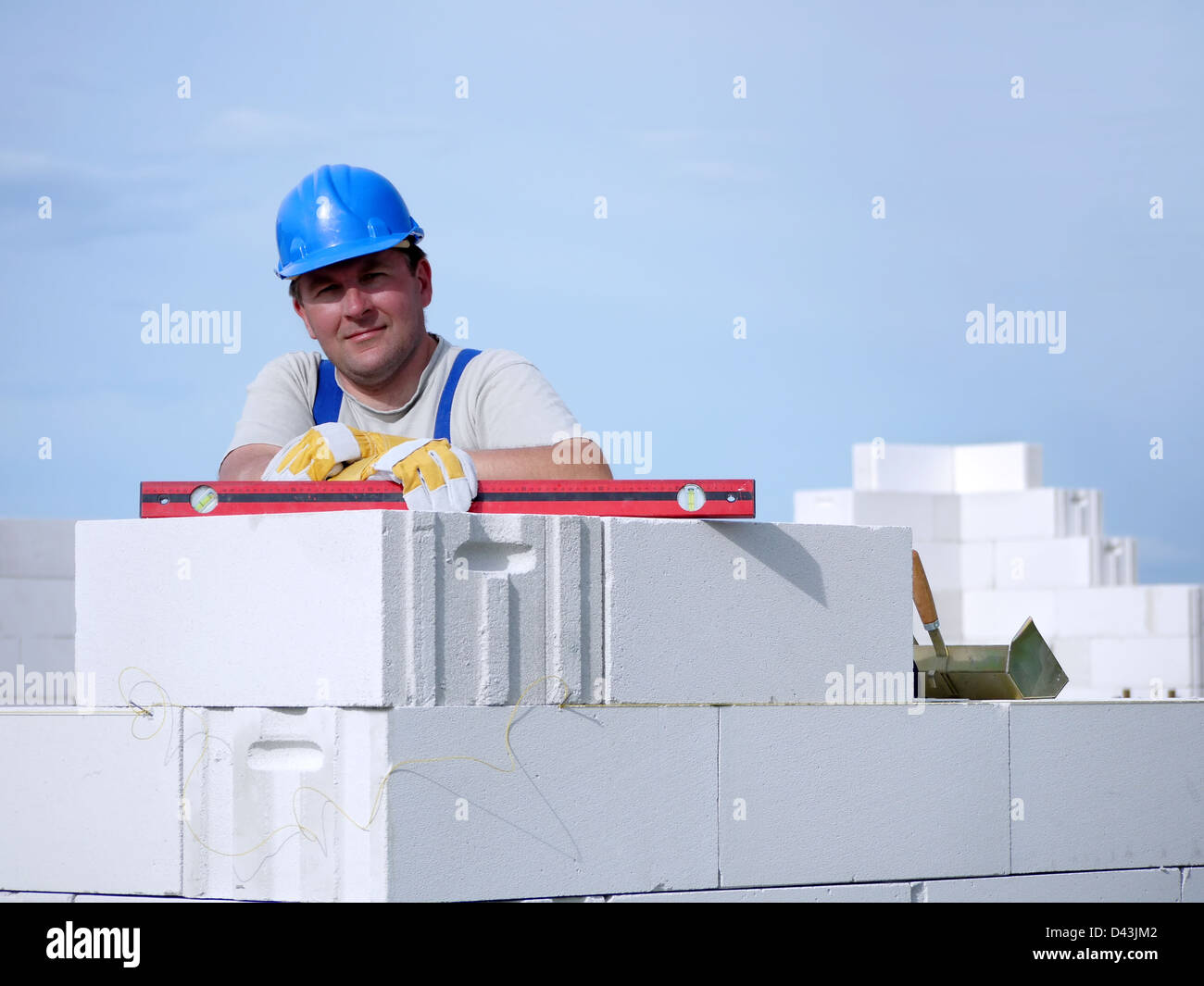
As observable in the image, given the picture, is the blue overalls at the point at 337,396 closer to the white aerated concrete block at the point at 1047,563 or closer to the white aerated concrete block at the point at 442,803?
the white aerated concrete block at the point at 442,803

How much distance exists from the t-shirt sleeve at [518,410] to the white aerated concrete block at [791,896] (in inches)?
58.7

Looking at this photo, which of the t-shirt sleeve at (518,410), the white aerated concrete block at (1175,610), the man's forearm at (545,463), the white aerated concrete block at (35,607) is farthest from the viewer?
the white aerated concrete block at (1175,610)

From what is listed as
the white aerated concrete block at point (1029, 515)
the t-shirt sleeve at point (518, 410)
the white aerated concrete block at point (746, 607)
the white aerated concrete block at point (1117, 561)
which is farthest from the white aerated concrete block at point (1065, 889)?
the white aerated concrete block at point (1029, 515)

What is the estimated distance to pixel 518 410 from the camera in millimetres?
5508

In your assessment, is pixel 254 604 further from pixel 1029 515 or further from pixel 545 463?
pixel 1029 515

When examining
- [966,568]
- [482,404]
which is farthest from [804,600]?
[966,568]

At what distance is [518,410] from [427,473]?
694mm

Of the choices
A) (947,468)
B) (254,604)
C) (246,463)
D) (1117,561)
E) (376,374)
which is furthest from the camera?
(947,468)

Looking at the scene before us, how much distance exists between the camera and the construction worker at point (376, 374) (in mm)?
5344

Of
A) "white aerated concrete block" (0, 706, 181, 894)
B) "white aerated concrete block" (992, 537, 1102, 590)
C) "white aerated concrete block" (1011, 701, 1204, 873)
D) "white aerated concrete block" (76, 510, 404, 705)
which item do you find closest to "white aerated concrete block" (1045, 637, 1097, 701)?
"white aerated concrete block" (992, 537, 1102, 590)

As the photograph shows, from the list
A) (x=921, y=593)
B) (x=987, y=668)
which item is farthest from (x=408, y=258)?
(x=987, y=668)

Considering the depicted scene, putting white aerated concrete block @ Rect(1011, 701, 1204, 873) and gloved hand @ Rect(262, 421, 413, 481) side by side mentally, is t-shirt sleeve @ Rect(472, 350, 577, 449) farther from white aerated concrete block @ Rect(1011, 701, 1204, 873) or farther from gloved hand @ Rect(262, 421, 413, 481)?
white aerated concrete block @ Rect(1011, 701, 1204, 873)

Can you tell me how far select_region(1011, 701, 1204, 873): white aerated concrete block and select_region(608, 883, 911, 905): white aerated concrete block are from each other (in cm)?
65
